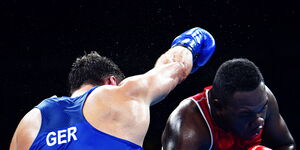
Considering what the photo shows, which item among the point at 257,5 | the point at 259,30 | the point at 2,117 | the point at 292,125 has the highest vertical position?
the point at 257,5

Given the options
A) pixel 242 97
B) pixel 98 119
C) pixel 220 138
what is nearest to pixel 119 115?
pixel 98 119

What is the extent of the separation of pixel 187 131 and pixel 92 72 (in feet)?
2.09

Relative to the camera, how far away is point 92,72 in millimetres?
2469

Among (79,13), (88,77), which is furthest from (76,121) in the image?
(79,13)

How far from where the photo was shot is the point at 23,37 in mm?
5582

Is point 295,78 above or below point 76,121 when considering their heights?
below

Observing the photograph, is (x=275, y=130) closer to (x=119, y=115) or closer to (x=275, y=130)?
(x=275, y=130)

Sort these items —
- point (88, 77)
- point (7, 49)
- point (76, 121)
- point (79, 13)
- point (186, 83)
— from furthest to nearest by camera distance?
point (186, 83), point (7, 49), point (79, 13), point (88, 77), point (76, 121)

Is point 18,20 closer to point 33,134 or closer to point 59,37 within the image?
point 59,37

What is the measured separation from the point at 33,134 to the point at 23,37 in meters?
3.84

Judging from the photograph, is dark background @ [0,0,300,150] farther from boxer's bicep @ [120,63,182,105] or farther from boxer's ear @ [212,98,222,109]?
boxer's bicep @ [120,63,182,105]

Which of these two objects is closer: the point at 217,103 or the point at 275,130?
the point at 217,103

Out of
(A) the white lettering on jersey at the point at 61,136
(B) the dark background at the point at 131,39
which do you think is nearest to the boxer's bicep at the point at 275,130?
(A) the white lettering on jersey at the point at 61,136

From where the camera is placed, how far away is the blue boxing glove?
253 cm
